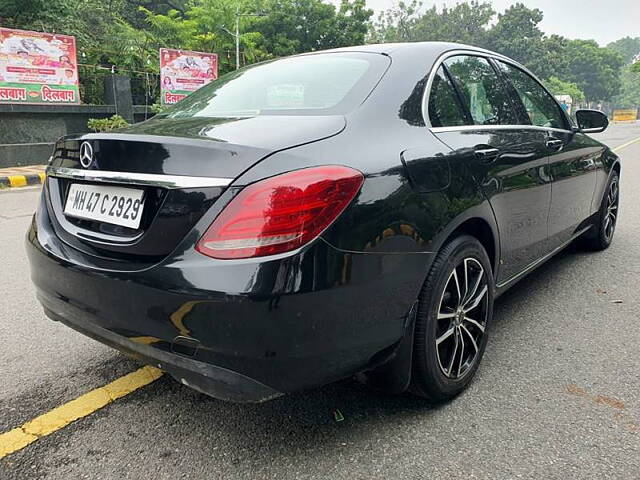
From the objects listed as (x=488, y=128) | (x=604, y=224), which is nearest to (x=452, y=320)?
(x=488, y=128)

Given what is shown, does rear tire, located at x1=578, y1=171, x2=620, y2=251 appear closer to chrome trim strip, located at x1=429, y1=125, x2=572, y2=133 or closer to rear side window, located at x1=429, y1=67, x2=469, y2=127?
chrome trim strip, located at x1=429, y1=125, x2=572, y2=133

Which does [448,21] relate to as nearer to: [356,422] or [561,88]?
[561,88]

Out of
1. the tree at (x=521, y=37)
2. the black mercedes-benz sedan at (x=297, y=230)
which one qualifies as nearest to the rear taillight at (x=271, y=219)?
the black mercedes-benz sedan at (x=297, y=230)

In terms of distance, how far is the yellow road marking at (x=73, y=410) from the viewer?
1.91 m

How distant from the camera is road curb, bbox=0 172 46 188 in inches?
372

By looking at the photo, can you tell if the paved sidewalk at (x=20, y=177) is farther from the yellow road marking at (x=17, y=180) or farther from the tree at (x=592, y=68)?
the tree at (x=592, y=68)

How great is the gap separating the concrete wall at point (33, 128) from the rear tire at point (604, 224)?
11398 millimetres

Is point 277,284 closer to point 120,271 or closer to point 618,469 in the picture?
point 120,271

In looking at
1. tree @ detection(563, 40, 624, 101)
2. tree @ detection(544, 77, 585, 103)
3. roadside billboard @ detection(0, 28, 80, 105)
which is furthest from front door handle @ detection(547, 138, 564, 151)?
tree @ detection(563, 40, 624, 101)

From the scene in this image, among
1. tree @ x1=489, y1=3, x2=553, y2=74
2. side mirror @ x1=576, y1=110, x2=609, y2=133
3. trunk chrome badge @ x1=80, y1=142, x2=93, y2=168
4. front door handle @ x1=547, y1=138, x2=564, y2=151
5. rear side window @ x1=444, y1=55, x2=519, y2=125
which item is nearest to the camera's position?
trunk chrome badge @ x1=80, y1=142, x2=93, y2=168

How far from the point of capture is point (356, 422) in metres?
2.01

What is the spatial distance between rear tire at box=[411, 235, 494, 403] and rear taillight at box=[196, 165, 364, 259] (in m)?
0.60

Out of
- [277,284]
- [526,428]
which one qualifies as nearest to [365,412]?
[526,428]

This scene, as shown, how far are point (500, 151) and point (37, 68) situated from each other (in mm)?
11889
